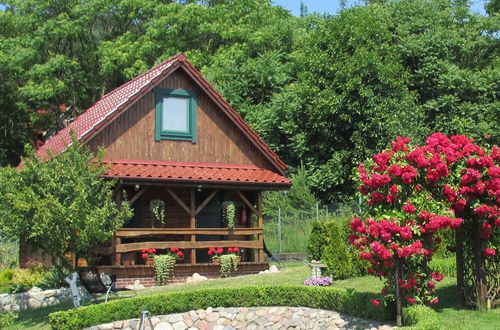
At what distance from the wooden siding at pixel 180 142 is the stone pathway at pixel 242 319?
7.08 m

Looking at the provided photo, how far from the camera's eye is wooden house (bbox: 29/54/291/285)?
2188 centimetres

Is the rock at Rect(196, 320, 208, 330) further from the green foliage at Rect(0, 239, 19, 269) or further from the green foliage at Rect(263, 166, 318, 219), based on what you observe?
the green foliage at Rect(263, 166, 318, 219)

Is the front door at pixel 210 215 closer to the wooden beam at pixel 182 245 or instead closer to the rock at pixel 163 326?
the wooden beam at pixel 182 245

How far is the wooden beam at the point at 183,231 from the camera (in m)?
21.6

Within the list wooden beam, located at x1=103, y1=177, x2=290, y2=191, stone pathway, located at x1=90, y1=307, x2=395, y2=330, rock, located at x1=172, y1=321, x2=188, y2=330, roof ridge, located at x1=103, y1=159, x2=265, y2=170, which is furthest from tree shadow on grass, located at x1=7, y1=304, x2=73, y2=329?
roof ridge, located at x1=103, y1=159, x2=265, y2=170

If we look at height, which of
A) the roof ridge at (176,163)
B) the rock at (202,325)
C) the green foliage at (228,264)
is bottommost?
the rock at (202,325)

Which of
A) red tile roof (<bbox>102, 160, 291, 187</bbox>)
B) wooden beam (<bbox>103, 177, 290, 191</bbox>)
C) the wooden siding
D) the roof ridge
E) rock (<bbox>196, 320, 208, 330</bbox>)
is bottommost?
rock (<bbox>196, 320, 208, 330</bbox>)

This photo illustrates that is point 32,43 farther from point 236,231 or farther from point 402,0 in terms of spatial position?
point 236,231

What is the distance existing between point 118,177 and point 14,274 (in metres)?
→ 5.03

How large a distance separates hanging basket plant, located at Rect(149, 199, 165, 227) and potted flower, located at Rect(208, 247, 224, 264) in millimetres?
1743

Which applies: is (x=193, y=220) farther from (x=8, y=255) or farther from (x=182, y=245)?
(x=8, y=255)

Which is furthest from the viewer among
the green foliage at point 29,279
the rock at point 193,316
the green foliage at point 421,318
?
the green foliage at point 29,279

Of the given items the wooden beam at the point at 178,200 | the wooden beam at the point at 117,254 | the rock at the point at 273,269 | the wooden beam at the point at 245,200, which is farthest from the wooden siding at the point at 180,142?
the rock at the point at 273,269

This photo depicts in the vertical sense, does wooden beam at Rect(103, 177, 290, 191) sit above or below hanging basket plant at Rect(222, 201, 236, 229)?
above
